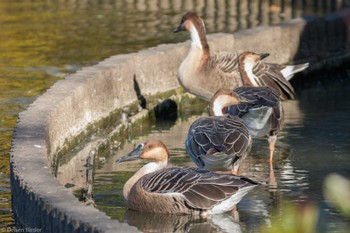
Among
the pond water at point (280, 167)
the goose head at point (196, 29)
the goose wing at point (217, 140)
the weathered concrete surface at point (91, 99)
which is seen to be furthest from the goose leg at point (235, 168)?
the goose head at point (196, 29)

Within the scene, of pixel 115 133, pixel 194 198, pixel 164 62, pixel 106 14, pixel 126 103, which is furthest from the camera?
pixel 106 14

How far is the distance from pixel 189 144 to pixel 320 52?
6.78m

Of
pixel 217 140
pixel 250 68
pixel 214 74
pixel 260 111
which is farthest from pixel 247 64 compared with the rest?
pixel 217 140

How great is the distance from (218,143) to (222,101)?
1275mm

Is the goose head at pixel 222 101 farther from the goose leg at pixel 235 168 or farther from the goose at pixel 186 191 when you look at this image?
the goose at pixel 186 191

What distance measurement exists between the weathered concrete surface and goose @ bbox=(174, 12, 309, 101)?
778mm

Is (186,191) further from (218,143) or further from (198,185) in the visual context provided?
(218,143)

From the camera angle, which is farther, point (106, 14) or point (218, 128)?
point (106, 14)

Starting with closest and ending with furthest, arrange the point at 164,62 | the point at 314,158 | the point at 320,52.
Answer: the point at 314,158 → the point at 164,62 → the point at 320,52

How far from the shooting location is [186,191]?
7398 mm

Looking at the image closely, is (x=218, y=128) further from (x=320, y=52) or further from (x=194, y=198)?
(x=320, y=52)

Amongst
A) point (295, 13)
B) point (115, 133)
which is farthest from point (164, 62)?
point (295, 13)

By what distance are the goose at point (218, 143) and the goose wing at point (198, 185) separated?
0.73m

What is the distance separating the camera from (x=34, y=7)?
1892 cm
